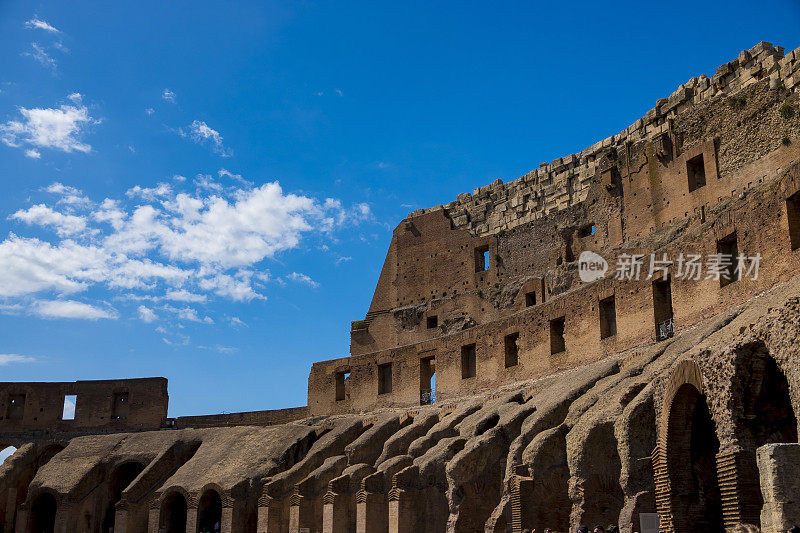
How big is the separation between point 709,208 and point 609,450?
12958mm

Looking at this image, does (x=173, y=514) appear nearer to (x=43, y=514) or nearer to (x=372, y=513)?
(x=43, y=514)

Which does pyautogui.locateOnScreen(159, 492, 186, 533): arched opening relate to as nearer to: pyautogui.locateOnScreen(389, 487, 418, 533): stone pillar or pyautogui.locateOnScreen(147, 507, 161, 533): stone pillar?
pyautogui.locateOnScreen(147, 507, 161, 533): stone pillar

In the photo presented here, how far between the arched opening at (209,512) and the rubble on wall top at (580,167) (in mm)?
16175

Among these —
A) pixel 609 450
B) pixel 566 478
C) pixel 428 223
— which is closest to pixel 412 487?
pixel 566 478

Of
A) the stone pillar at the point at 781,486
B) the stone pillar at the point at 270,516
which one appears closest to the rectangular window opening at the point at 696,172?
the stone pillar at the point at 270,516

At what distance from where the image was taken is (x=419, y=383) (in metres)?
29.9

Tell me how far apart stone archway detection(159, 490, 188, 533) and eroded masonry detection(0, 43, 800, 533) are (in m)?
0.10

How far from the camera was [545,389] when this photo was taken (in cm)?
2222

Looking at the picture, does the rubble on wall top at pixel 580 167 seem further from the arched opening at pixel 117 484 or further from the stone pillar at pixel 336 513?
the arched opening at pixel 117 484

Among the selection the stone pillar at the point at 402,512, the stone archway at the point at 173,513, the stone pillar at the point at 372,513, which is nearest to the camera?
the stone pillar at the point at 402,512

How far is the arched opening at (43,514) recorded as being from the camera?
3147cm

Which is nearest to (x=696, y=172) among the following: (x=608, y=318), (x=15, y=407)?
(x=608, y=318)

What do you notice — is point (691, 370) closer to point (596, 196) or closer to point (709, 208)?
point (709, 208)

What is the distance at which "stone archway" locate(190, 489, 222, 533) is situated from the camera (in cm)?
2741
